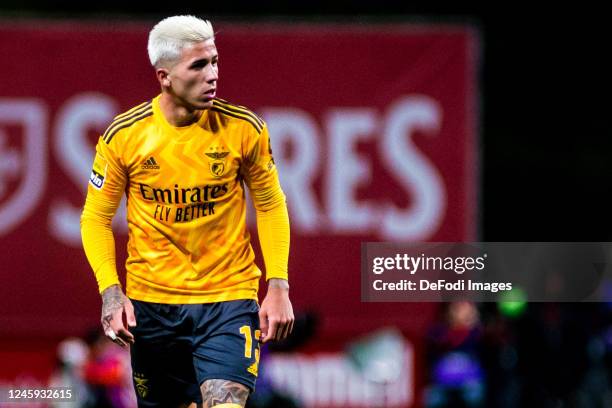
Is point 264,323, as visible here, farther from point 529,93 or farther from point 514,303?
point 529,93

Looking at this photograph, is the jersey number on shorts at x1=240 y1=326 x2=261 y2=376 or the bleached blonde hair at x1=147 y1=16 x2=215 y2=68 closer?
the bleached blonde hair at x1=147 y1=16 x2=215 y2=68

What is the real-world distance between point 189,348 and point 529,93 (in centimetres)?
1637

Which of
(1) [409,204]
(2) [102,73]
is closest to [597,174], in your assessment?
(1) [409,204]

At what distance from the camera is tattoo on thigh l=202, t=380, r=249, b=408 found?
23.8 feet

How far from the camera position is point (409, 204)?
47.3ft

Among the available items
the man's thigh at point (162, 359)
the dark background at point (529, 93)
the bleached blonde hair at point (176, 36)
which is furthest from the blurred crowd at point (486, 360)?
the dark background at point (529, 93)

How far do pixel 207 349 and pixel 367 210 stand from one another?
7.10 meters

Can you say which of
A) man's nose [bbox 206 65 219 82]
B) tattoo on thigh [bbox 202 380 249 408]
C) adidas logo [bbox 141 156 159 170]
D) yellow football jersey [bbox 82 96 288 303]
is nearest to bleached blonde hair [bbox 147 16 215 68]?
man's nose [bbox 206 65 219 82]

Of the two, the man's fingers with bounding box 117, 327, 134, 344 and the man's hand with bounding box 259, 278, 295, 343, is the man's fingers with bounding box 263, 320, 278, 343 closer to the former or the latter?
the man's hand with bounding box 259, 278, 295, 343

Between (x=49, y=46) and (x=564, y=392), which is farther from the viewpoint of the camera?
(x=564, y=392)

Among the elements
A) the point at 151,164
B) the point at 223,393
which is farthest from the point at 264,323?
the point at 151,164

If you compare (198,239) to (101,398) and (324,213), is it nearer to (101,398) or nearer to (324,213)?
(101,398)

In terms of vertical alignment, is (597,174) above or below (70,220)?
above

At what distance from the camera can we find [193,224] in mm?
7465
